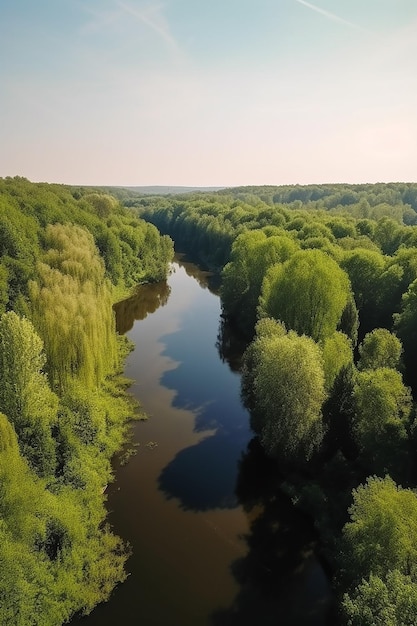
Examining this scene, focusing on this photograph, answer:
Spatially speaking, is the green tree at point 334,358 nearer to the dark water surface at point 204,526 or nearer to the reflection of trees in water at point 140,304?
the dark water surface at point 204,526

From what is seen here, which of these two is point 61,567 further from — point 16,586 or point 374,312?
point 374,312

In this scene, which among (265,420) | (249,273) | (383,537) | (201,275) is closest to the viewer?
(383,537)

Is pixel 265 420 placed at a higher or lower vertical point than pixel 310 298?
lower

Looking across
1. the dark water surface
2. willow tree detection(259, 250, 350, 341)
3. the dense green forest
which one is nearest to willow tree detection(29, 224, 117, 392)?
the dark water surface

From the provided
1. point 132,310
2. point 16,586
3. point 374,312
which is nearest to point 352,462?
point 16,586

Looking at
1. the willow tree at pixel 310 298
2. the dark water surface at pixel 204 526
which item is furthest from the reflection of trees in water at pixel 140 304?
the willow tree at pixel 310 298

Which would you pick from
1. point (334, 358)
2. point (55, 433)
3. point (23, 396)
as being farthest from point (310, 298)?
point (23, 396)

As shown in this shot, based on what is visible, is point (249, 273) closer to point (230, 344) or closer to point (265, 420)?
point (230, 344)
